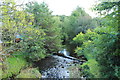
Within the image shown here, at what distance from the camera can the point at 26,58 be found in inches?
326

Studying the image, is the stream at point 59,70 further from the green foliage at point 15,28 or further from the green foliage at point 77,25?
the green foliage at point 77,25

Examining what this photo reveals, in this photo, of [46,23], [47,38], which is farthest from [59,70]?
[46,23]

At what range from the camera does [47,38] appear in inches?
400

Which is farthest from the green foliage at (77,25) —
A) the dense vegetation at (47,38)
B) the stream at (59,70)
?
the stream at (59,70)

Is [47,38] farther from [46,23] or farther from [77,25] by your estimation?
[77,25]

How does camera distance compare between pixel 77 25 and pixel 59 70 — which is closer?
pixel 59 70

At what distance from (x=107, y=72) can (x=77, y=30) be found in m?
13.3

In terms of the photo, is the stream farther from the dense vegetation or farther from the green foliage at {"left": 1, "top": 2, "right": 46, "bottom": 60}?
the green foliage at {"left": 1, "top": 2, "right": 46, "bottom": 60}

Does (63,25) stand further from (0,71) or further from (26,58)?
(0,71)

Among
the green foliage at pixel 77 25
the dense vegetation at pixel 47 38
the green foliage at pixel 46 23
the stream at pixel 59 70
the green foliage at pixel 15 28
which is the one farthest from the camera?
the green foliage at pixel 77 25

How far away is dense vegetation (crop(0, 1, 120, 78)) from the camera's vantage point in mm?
2744

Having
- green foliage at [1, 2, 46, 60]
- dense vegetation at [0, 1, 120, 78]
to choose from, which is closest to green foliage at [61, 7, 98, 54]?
dense vegetation at [0, 1, 120, 78]

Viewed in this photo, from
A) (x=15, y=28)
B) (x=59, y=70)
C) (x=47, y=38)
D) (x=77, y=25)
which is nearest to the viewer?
(x=15, y=28)

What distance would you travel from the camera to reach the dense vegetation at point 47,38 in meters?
2.74
